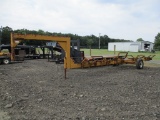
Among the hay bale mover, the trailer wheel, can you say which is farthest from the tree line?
the trailer wheel

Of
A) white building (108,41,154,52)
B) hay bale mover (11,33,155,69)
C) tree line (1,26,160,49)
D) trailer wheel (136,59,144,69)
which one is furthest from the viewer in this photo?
white building (108,41,154,52)

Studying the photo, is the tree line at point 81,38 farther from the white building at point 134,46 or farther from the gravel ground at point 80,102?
the gravel ground at point 80,102

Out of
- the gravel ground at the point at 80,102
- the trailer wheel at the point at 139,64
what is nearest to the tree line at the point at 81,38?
the trailer wheel at the point at 139,64

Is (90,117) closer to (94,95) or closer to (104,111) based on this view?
(104,111)

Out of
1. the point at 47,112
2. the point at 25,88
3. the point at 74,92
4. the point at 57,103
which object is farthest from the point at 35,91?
the point at 47,112

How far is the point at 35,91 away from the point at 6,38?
6291 centimetres

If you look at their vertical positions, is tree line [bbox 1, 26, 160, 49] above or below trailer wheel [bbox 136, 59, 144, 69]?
above

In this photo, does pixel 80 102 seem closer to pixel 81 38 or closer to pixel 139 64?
pixel 139 64

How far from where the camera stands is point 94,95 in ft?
24.8

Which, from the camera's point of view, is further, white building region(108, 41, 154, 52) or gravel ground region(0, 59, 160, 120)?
white building region(108, 41, 154, 52)

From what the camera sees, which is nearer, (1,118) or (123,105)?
(1,118)

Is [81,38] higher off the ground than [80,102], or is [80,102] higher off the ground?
[81,38]

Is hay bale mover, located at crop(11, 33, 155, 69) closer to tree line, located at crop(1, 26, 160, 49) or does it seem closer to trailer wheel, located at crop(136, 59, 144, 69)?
trailer wheel, located at crop(136, 59, 144, 69)

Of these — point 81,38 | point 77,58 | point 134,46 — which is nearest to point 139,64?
point 77,58
